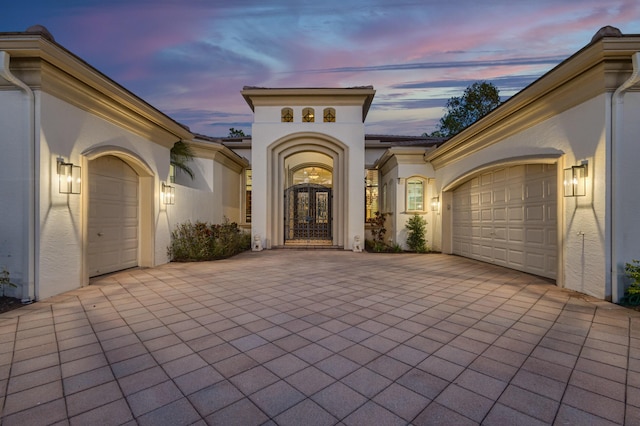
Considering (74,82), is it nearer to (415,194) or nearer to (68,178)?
(68,178)

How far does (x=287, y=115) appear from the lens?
480 inches

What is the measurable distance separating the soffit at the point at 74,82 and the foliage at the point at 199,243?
320 cm

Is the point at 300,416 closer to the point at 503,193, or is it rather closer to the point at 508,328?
the point at 508,328

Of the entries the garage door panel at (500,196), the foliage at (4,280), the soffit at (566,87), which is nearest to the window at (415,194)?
the garage door panel at (500,196)

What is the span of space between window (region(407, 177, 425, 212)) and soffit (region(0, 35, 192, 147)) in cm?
914

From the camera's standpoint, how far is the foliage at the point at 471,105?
→ 20891 millimetres

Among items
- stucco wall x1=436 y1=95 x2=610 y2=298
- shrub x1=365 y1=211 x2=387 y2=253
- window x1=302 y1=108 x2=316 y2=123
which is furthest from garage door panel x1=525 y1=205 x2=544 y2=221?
window x1=302 y1=108 x2=316 y2=123

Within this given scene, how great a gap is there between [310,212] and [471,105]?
52.4ft

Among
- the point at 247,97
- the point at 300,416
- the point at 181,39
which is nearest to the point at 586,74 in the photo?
the point at 300,416

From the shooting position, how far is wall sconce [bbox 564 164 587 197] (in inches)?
204

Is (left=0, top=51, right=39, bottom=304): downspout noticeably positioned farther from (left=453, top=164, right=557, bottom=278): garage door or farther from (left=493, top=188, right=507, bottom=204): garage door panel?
(left=493, top=188, right=507, bottom=204): garage door panel

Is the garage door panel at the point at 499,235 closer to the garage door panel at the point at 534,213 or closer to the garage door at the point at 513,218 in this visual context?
the garage door at the point at 513,218

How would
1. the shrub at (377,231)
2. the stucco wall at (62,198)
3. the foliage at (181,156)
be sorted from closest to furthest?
the stucco wall at (62,198)
the foliage at (181,156)
the shrub at (377,231)

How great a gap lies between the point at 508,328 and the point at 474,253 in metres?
6.28
